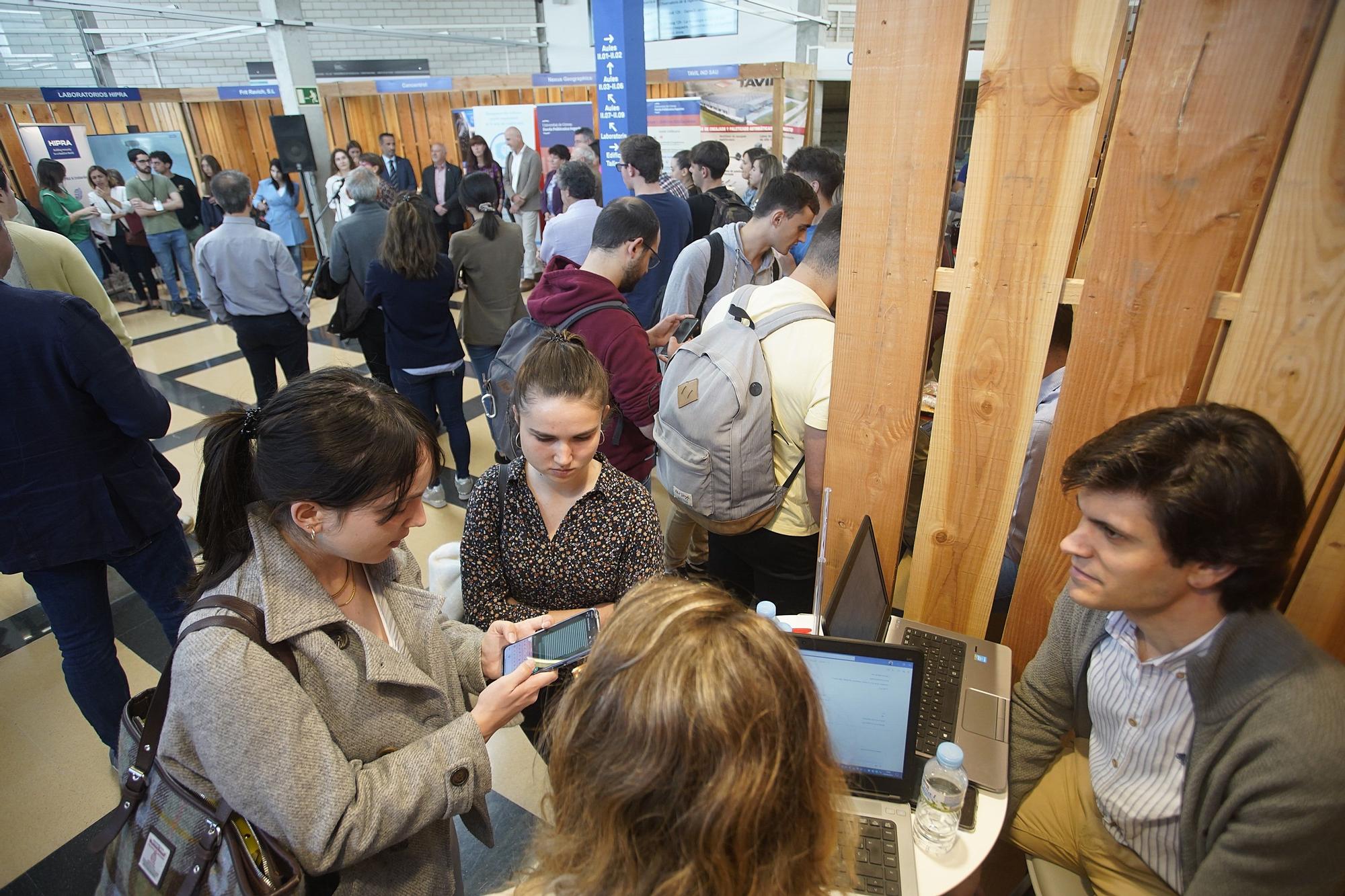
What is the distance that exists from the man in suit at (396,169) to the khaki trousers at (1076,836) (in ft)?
30.3

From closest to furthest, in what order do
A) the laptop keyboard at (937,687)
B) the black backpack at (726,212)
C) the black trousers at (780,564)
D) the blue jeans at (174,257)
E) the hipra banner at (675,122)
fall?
the laptop keyboard at (937,687)
the black trousers at (780,564)
the black backpack at (726,212)
the blue jeans at (174,257)
the hipra banner at (675,122)

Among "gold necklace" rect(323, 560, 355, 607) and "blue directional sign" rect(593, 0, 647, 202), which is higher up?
"blue directional sign" rect(593, 0, 647, 202)

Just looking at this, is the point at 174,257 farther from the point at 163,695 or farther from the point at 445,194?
the point at 163,695

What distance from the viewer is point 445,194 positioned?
8414 millimetres

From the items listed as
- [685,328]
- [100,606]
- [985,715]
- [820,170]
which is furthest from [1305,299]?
[100,606]

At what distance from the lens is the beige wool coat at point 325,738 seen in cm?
104

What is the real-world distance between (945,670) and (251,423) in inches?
63.1

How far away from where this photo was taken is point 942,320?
297cm

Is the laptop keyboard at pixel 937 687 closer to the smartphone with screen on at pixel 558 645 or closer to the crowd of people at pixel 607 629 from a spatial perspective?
the crowd of people at pixel 607 629

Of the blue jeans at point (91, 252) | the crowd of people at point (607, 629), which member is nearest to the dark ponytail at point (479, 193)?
the crowd of people at point (607, 629)

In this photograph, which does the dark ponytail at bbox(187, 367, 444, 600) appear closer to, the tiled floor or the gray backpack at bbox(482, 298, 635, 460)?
the tiled floor

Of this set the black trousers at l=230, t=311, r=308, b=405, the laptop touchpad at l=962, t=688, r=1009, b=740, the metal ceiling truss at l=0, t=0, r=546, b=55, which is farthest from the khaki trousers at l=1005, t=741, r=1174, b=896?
the metal ceiling truss at l=0, t=0, r=546, b=55

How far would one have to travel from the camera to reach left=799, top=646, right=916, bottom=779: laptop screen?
1.24 meters

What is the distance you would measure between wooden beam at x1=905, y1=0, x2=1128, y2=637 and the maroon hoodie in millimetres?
1168
